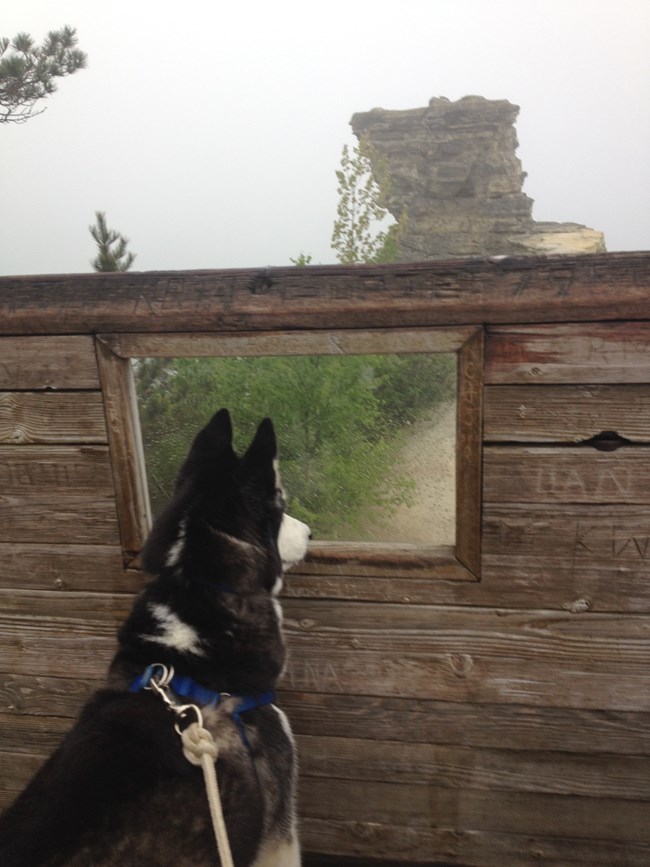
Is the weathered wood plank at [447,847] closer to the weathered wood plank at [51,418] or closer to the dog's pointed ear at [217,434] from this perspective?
the dog's pointed ear at [217,434]

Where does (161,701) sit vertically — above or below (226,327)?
below

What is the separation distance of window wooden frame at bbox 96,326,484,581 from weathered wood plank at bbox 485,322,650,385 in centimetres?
7

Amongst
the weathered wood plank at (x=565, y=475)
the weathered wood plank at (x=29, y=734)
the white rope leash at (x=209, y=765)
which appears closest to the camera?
the white rope leash at (x=209, y=765)

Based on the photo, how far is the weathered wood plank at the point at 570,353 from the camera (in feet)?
5.23

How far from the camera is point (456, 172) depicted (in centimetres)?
2739

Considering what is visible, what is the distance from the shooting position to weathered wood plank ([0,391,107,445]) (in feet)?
6.21

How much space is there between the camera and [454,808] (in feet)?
6.56

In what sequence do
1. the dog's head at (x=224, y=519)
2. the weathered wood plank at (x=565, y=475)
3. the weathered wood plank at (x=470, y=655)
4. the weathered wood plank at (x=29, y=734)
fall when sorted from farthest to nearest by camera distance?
the weathered wood plank at (x=29, y=734)
the weathered wood plank at (x=470, y=655)
the weathered wood plank at (x=565, y=475)
the dog's head at (x=224, y=519)

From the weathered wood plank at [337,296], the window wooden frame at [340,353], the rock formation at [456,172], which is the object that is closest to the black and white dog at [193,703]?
the window wooden frame at [340,353]

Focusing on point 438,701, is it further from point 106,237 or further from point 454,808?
point 106,237

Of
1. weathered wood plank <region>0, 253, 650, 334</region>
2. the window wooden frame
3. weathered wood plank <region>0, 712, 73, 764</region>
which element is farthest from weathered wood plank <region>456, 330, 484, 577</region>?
weathered wood plank <region>0, 712, 73, 764</region>

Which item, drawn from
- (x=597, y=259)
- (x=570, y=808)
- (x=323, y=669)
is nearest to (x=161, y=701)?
(x=323, y=669)

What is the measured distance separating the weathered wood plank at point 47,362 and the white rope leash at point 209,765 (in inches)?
43.7

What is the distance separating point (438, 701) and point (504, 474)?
82 centimetres
